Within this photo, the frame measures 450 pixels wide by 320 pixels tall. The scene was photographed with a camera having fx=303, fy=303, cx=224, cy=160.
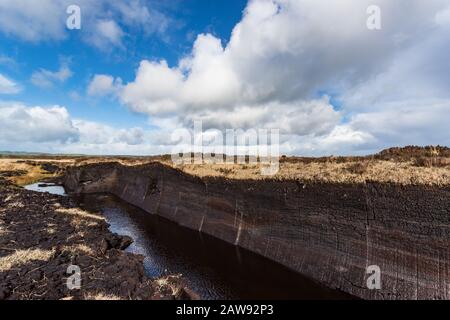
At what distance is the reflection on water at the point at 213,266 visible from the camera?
70.9ft

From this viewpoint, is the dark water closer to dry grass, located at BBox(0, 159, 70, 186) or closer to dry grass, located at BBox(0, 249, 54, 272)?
dry grass, located at BBox(0, 249, 54, 272)

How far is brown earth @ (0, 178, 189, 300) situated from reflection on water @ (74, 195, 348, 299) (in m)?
2.98

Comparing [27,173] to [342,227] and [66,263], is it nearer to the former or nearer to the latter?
Result: [66,263]

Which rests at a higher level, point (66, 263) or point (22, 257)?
point (22, 257)

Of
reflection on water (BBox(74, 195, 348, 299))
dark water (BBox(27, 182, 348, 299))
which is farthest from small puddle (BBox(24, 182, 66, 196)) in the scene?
dark water (BBox(27, 182, 348, 299))

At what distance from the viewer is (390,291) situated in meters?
18.7

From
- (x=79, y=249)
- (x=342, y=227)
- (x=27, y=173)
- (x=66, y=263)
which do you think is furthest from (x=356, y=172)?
(x=27, y=173)

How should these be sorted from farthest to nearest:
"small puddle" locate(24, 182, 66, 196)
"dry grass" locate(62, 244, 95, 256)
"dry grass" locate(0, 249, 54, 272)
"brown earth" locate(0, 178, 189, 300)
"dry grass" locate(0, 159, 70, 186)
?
Answer: "dry grass" locate(0, 159, 70, 186) < "small puddle" locate(24, 182, 66, 196) < "dry grass" locate(62, 244, 95, 256) < "dry grass" locate(0, 249, 54, 272) < "brown earth" locate(0, 178, 189, 300)

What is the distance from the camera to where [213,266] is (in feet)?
88.3

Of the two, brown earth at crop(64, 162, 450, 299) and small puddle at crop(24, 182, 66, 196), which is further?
small puddle at crop(24, 182, 66, 196)

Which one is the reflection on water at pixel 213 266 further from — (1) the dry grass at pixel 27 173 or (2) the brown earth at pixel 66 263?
(1) the dry grass at pixel 27 173

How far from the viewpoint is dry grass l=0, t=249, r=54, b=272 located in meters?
20.9
